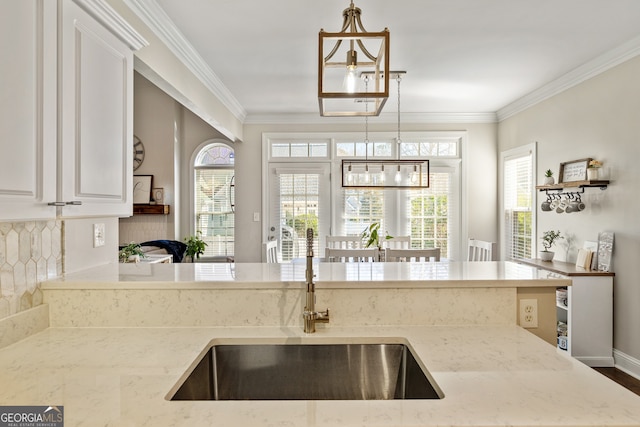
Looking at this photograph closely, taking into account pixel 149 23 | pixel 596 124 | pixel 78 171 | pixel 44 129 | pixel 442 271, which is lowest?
pixel 442 271

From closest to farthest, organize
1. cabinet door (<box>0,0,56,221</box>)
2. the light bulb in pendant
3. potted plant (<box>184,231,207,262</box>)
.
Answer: cabinet door (<box>0,0,56,221</box>) < the light bulb in pendant < potted plant (<box>184,231,207,262</box>)

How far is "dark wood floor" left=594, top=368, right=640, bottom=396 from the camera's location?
2.77 m

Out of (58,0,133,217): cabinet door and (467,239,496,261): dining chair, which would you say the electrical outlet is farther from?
(467,239,496,261): dining chair

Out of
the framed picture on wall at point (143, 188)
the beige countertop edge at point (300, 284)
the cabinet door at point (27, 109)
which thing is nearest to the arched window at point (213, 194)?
the framed picture on wall at point (143, 188)

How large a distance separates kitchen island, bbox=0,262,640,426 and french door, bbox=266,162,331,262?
3406 mm

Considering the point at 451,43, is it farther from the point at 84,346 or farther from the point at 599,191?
the point at 84,346

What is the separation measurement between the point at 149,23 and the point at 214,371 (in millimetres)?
2180

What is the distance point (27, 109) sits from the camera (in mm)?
1052

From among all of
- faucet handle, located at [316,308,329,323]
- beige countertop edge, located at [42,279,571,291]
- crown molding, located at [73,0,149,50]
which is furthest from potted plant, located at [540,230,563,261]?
Result: crown molding, located at [73,0,149,50]

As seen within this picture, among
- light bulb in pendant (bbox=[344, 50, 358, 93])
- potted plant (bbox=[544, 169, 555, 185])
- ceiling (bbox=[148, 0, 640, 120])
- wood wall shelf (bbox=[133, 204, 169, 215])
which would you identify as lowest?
wood wall shelf (bbox=[133, 204, 169, 215])

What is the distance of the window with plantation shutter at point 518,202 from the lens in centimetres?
431

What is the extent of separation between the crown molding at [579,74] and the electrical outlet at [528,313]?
264 cm

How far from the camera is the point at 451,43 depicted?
288 cm

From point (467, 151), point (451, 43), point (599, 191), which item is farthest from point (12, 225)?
point (467, 151)
